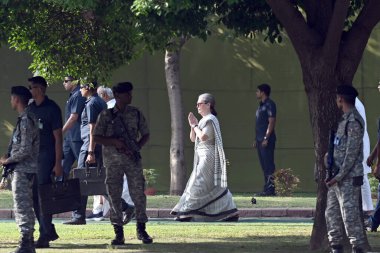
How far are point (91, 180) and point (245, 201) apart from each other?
5.71 meters

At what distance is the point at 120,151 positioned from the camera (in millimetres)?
15570

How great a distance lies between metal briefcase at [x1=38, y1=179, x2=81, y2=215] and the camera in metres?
15.1

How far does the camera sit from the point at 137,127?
51.5ft

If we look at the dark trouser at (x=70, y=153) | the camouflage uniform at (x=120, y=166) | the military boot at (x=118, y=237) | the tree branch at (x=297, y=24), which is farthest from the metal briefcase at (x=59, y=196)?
the dark trouser at (x=70, y=153)

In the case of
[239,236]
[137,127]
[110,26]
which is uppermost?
[110,26]

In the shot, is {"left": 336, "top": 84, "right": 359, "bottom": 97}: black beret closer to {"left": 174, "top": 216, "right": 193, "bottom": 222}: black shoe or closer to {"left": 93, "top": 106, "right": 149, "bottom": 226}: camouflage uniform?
{"left": 93, "top": 106, "right": 149, "bottom": 226}: camouflage uniform

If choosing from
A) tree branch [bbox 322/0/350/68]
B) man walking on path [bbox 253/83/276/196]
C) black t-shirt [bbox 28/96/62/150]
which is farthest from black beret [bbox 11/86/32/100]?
man walking on path [bbox 253/83/276/196]

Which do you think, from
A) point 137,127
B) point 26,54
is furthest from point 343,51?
point 26,54

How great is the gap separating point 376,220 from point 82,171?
148 inches

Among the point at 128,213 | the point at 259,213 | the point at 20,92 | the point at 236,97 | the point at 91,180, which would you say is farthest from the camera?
the point at 236,97

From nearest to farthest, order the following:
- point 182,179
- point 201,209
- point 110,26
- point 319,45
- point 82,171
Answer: point 319,45, point 110,26, point 82,171, point 201,209, point 182,179

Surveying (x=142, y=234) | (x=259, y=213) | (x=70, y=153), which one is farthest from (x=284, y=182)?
(x=142, y=234)

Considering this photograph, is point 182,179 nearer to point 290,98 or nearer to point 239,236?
point 290,98

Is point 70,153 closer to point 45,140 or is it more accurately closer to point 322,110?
point 45,140
